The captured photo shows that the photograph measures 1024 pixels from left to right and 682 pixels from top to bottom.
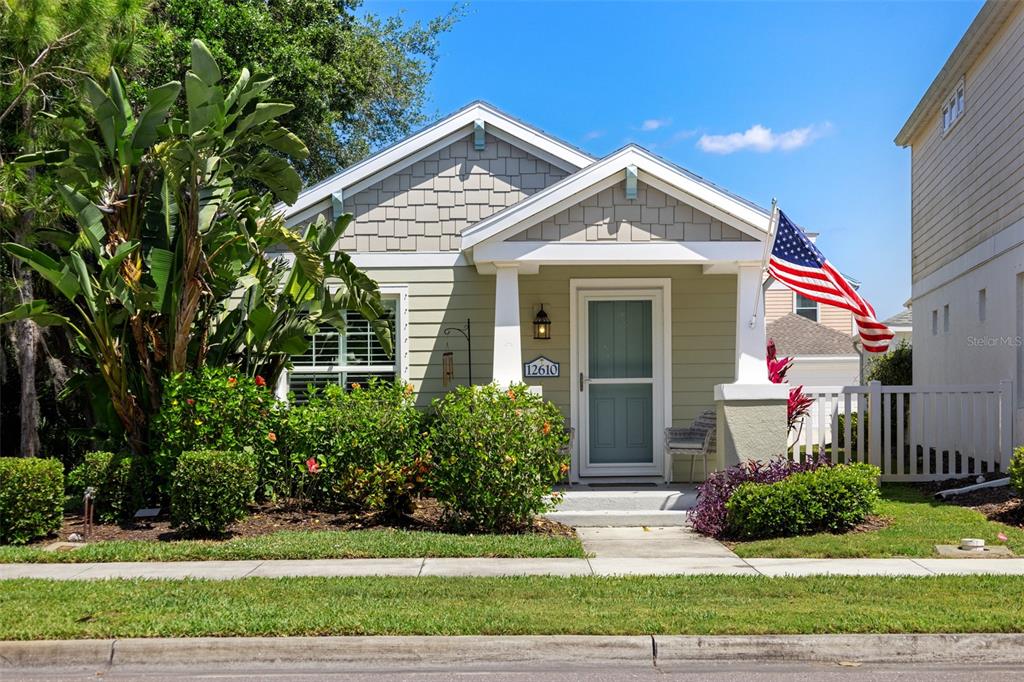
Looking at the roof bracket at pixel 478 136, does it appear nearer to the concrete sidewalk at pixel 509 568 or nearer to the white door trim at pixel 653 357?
the white door trim at pixel 653 357

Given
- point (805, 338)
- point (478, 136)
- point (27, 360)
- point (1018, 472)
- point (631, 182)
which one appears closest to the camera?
point (1018, 472)

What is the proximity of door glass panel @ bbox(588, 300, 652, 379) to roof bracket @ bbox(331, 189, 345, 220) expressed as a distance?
3.44 meters

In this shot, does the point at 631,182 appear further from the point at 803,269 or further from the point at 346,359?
the point at 346,359

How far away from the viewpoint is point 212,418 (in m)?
10.2

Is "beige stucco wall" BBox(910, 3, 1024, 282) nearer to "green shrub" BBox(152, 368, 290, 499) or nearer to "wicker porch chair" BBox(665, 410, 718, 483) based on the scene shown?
"wicker porch chair" BBox(665, 410, 718, 483)

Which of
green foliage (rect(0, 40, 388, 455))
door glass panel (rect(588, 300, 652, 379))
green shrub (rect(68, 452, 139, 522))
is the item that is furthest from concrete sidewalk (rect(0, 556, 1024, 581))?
door glass panel (rect(588, 300, 652, 379))

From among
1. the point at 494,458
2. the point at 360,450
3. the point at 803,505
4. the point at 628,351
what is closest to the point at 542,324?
the point at 628,351

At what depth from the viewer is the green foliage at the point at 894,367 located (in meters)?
22.2

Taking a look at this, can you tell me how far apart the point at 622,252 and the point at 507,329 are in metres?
1.58

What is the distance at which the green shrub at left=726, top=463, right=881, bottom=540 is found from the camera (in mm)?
9414

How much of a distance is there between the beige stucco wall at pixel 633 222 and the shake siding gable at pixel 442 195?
2048 mm

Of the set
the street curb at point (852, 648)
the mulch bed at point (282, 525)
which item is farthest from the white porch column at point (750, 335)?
the street curb at point (852, 648)

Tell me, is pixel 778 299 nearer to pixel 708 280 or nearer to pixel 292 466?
pixel 708 280

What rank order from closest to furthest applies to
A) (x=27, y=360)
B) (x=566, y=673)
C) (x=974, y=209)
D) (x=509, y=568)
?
1. (x=566, y=673)
2. (x=509, y=568)
3. (x=27, y=360)
4. (x=974, y=209)
